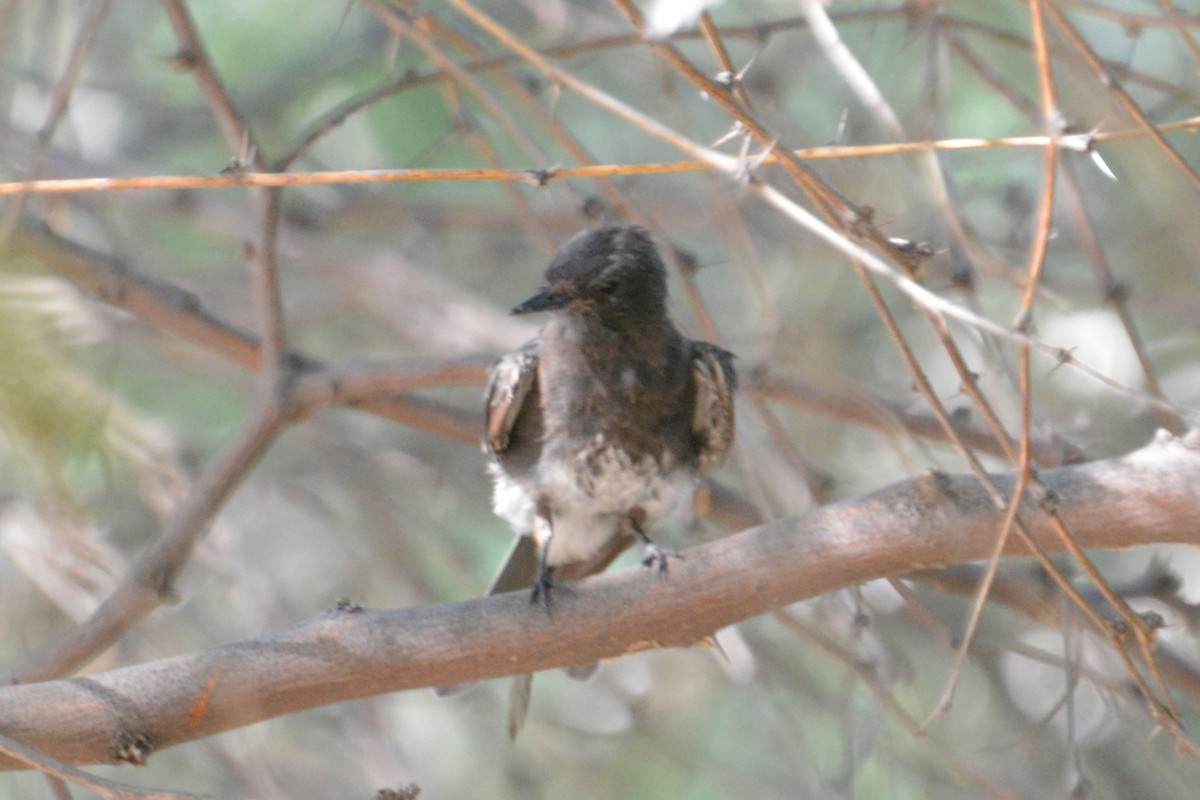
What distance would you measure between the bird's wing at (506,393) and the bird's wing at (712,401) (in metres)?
0.56

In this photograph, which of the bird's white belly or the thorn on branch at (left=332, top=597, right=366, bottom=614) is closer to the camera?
the thorn on branch at (left=332, top=597, right=366, bottom=614)

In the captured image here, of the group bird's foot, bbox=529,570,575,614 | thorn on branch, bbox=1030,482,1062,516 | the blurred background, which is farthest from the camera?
the blurred background

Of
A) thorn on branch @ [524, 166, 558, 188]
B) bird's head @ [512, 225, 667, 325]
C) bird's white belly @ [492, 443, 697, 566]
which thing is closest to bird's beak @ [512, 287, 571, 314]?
bird's head @ [512, 225, 667, 325]

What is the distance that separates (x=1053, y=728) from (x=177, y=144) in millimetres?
4987

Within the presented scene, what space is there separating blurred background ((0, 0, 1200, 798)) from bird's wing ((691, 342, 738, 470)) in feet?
0.33

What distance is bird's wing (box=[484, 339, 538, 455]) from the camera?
15.7 ft

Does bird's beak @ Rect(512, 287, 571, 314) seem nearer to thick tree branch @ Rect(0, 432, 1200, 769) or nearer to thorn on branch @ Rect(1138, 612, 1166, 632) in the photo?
thick tree branch @ Rect(0, 432, 1200, 769)

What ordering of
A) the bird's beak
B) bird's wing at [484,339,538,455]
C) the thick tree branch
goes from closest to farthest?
1. the thick tree branch
2. the bird's beak
3. bird's wing at [484,339,538,455]

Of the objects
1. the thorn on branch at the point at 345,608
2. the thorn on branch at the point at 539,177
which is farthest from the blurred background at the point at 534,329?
the thorn on branch at the point at 345,608

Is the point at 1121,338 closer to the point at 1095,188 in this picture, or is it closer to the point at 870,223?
the point at 1095,188

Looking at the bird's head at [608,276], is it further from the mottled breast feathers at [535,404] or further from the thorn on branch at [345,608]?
the thorn on branch at [345,608]

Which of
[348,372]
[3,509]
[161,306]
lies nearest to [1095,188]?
[348,372]

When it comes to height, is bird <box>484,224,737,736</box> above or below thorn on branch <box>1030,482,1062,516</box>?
above

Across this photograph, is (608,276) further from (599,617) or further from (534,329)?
(534,329)
